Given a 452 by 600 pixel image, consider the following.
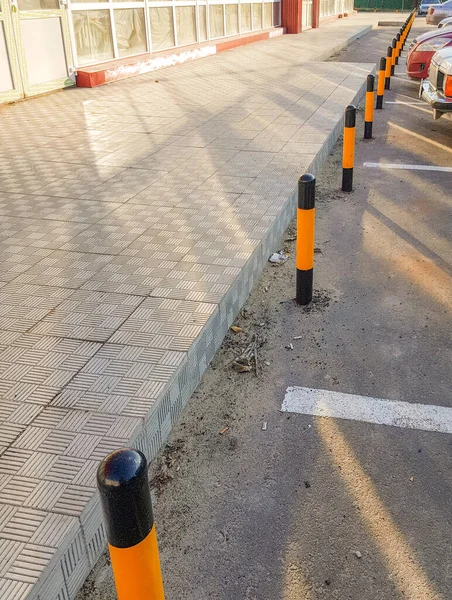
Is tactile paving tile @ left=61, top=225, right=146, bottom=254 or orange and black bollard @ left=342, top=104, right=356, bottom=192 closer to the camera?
tactile paving tile @ left=61, top=225, right=146, bottom=254

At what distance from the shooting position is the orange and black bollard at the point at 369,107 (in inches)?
336

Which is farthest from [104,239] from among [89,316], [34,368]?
[34,368]

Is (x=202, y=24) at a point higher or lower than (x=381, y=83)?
higher

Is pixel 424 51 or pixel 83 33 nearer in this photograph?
pixel 83 33

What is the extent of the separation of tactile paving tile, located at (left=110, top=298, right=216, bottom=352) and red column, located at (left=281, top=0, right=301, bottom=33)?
24324 mm

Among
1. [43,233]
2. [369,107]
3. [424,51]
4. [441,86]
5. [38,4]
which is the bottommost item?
[43,233]

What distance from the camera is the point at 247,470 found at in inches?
125

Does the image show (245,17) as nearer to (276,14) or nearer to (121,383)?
(276,14)

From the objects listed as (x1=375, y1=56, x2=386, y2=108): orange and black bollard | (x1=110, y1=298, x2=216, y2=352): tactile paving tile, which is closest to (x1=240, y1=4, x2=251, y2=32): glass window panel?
(x1=375, y1=56, x2=386, y2=108): orange and black bollard

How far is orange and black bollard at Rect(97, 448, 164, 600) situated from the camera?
1.63 metres

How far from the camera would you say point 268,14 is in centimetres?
2403

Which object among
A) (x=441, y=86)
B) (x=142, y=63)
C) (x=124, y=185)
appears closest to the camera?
(x=124, y=185)

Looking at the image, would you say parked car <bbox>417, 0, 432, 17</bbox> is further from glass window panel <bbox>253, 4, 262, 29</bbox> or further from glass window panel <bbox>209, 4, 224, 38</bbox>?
glass window panel <bbox>209, 4, 224, 38</bbox>

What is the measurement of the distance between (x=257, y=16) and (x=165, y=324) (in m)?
21.9
